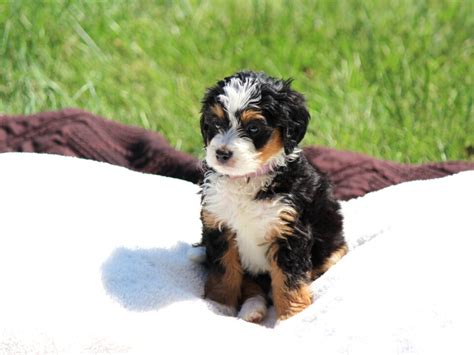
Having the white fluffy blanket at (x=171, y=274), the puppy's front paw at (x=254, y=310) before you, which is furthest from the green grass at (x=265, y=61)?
the puppy's front paw at (x=254, y=310)

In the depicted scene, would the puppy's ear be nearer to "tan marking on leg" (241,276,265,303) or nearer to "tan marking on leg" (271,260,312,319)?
"tan marking on leg" (271,260,312,319)

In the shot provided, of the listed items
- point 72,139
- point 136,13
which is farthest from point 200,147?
point 136,13

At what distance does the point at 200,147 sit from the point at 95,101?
3.54 ft

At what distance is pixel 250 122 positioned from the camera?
3.87 metres

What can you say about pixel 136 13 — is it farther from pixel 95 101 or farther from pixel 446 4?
pixel 446 4

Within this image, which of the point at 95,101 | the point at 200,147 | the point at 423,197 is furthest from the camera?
the point at 95,101

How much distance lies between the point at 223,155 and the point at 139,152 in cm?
233

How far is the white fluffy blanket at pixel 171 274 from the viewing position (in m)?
3.61

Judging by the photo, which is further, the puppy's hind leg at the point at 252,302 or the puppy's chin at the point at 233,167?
the puppy's hind leg at the point at 252,302

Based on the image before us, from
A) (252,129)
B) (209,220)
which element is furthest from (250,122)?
(209,220)

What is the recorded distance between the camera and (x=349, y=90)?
23.0ft

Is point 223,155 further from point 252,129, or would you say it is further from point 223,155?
point 252,129

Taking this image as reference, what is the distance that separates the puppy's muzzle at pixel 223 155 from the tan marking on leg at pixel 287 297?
63cm

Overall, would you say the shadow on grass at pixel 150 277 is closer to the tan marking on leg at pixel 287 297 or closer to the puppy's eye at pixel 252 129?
the tan marking on leg at pixel 287 297
